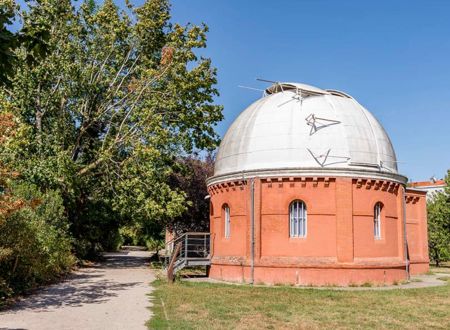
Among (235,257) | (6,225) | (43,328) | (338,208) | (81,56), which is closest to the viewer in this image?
(43,328)

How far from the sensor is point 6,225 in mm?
13391

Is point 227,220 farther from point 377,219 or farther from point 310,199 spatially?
point 377,219

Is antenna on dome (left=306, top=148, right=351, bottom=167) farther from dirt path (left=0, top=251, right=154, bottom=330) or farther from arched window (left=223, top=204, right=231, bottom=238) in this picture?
dirt path (left=0, top=251, right=154, bottom=330)

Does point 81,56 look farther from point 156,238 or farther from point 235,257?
point 156,238

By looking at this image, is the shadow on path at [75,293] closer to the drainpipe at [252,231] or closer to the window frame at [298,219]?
the drainpipe at [252,231]

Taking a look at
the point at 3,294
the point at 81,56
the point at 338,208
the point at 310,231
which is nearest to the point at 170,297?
the point at 3,294

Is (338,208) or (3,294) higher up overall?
(338,208)

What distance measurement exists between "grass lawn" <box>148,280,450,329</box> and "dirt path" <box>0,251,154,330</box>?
0.57 meters

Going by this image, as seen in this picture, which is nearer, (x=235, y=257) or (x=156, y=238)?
(x=235, y=257)

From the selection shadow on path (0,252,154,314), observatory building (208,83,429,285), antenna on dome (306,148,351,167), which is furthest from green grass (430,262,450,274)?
shadow on path (0,252,154,314)

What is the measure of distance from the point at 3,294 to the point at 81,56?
47.6 feet

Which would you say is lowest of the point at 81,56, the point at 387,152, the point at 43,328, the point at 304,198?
the point at 43,328

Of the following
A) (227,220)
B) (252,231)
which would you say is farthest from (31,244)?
(227,220)

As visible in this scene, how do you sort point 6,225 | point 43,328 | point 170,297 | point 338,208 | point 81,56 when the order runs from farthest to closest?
point 81,56
point 338,208
point 170,297
point 6,225
point 43,328
